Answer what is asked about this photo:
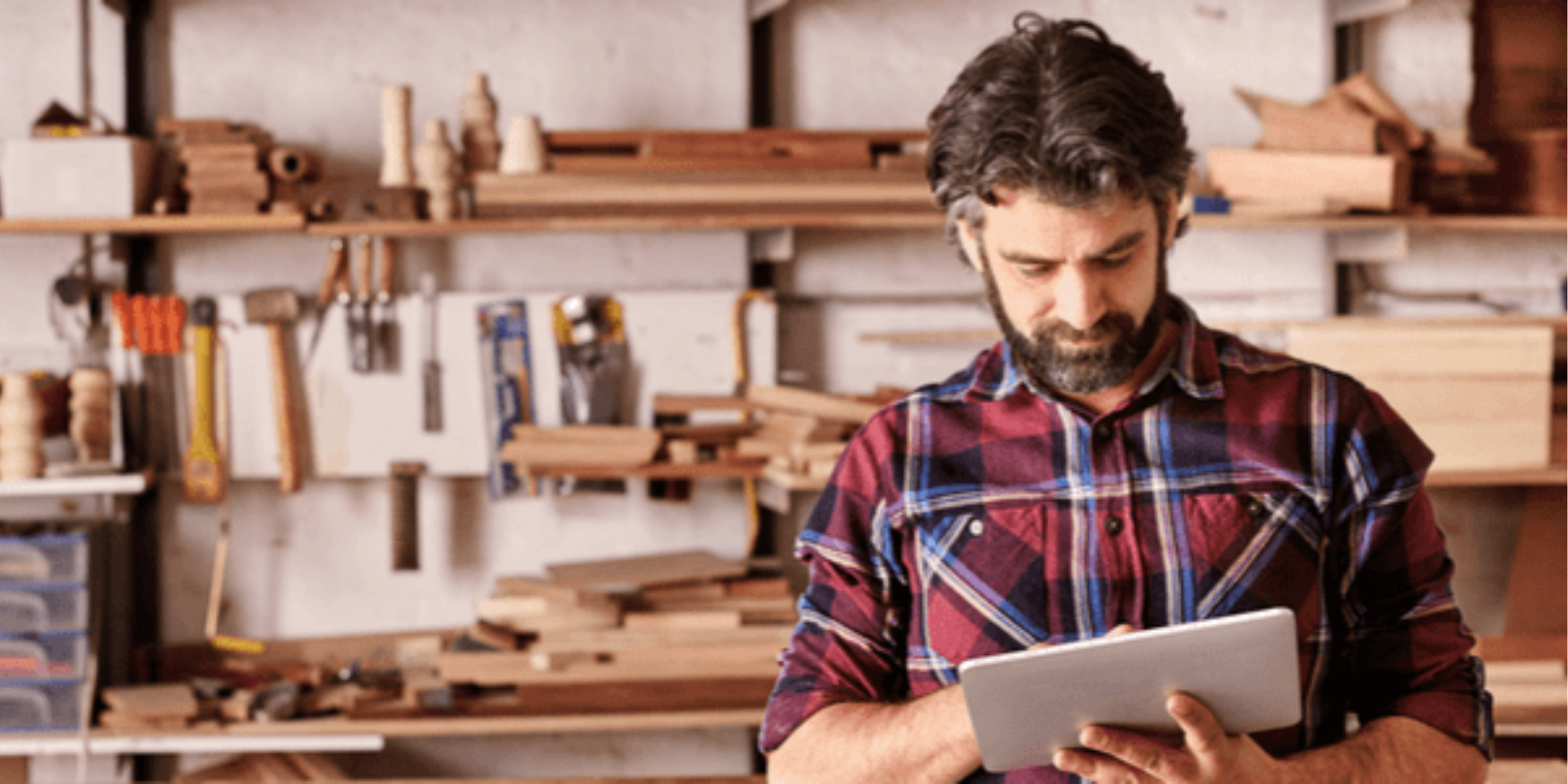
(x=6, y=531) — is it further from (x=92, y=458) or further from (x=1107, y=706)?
(x=1107, y=706)

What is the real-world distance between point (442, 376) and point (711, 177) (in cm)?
85

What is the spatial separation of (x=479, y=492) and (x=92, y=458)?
0.89 m

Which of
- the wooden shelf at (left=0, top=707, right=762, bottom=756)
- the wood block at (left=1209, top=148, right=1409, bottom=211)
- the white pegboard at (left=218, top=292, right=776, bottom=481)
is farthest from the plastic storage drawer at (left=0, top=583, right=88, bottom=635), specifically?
the wood block at (left=1209, top=148, right=1409, bottom=211)

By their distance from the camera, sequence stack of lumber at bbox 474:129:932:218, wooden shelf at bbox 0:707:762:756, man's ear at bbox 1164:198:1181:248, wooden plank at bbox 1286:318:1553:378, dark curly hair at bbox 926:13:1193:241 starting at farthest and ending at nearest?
1. stack of lumber at bbox 474:129:932:218
2. wooden shelf at bbox 0:707:762:756
3. wooden plank at bbox 1286:318:1553:378
4. man's ear at bbox 1164:198:1181:248
5. dark curly hair at bbox 926:13:1193:241

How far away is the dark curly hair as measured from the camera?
1.29m

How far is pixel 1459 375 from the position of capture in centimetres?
284

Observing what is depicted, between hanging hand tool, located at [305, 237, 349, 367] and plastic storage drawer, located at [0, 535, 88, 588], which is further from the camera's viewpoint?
hanging hand tool, located at [305, 237, 349, 367]

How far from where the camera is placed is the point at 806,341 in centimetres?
340

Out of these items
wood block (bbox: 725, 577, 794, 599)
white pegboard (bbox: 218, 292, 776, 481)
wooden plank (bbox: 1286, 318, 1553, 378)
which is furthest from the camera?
white pegboard (bbox: 218, 292, 776, 481)

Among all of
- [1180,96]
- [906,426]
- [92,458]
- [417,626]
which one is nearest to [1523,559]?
[1180,96]

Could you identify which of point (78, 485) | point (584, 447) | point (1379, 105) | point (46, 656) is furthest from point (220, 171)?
point (1379, 105)

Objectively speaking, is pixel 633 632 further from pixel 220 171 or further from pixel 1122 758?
pixel 1122 758

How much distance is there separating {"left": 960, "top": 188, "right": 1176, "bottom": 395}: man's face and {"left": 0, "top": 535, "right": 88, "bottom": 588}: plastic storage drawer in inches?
94.9

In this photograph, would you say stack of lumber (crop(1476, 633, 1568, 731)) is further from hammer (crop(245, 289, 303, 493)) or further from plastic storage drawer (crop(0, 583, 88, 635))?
plastic storage drawer (crop(0, 583, 88, 635))
